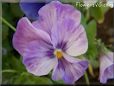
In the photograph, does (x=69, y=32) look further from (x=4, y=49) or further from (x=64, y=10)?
(x=4, y=49)

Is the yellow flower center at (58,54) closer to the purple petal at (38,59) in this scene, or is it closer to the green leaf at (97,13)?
the purple petal at (38,59)

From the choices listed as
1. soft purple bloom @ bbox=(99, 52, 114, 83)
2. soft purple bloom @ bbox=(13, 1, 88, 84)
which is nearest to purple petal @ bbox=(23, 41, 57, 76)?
soft purple bloom @ bbox=(13, 1, 88, 84)

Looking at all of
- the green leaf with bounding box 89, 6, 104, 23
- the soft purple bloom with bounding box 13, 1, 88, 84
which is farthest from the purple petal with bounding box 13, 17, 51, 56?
the green leaf with bounding box 89, 6, 104, 23

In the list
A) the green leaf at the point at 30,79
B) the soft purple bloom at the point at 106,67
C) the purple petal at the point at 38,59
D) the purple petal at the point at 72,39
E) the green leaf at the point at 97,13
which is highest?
the green leaf at the point at 97,13

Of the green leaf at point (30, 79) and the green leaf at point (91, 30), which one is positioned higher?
the green leaf at point (91, 30)

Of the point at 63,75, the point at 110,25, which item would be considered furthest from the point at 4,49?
the point at 110,25

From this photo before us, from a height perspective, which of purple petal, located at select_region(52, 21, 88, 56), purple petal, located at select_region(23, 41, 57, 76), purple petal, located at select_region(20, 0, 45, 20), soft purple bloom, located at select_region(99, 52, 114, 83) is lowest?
soft purple bloom, located at select_region(99, 52, 114, 83)

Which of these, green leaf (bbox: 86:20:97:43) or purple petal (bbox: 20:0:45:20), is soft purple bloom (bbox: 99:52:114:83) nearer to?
green leaf (bbox: 86:20:97:43)

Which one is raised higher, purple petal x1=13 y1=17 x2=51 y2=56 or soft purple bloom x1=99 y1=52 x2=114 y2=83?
purple petal x1=13 y1=17 x2=51 y2=56

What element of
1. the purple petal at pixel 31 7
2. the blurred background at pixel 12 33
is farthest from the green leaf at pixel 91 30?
the purple petal at pixel 31 7
